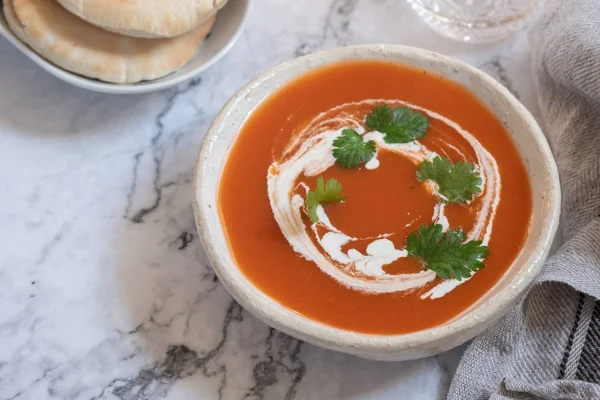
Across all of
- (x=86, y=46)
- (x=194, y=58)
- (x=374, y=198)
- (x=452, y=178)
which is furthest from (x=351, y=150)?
(x=86, y=46)

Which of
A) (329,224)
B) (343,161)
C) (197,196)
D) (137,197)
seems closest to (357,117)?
(343,161)

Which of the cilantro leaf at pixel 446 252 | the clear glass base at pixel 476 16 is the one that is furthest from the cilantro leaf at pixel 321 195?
the clear glass base at pixel 476 16

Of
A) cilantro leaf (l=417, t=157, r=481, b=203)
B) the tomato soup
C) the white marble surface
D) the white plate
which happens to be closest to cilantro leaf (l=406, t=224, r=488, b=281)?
the tomato soup

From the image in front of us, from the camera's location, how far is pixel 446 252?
5.21ft

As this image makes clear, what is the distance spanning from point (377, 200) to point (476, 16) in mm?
827

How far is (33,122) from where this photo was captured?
6.51 feet

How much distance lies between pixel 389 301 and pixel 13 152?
3.46 ft

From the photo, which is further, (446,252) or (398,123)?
(398,123)

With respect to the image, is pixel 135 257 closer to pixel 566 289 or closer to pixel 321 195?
pixel 321 195

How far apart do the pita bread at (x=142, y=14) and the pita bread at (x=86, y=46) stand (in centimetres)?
6

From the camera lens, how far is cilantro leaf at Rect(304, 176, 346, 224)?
1659 millimetres

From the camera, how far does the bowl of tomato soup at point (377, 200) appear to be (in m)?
1.53

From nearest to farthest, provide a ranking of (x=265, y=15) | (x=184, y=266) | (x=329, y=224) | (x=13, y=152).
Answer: (x=329, y=224), (x=184, y=266), (x=13, y=152), (x=265, y=15)

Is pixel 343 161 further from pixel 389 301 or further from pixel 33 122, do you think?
pixel 33 122
